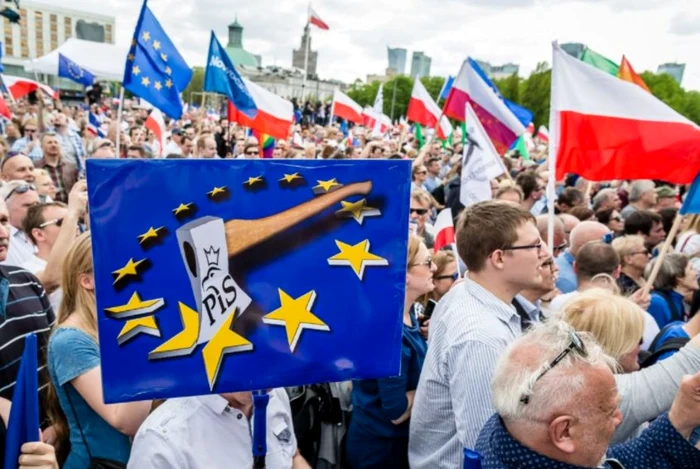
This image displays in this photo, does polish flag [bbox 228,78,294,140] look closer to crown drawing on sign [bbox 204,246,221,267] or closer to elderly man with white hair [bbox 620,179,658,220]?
elderly man with white hair [bbox 620,179,658,220]

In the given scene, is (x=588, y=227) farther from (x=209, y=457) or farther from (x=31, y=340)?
(x=31, y=340)

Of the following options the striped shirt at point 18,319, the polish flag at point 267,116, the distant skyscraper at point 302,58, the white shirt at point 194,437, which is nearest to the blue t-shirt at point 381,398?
the white shirt at point 194,437

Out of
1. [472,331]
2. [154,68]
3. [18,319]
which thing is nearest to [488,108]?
[154,68]

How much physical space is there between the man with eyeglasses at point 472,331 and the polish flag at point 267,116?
23.0 feet

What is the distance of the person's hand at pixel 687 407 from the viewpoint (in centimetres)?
200

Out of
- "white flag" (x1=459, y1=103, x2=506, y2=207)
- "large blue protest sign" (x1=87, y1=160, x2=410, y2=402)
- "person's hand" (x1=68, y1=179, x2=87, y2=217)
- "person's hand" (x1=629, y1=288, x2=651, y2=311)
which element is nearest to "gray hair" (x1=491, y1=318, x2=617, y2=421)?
"large blue protest sign" (x1=87, y1=160, x2=410, y2=402)

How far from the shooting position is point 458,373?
227 cm

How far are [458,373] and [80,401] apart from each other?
4.52 ft

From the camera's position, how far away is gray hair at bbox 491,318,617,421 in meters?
1.72

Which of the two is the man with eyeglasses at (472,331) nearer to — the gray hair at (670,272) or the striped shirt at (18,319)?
the striped shirt at (18,319)

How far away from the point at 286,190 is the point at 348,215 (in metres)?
0.20

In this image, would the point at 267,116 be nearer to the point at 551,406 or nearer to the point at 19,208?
the point at 19,208

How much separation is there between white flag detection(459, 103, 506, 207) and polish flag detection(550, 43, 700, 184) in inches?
66.5

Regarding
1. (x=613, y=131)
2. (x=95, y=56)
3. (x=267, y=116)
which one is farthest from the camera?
(x=95, y=56)
